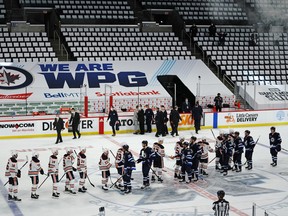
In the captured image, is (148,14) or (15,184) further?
(148,14)

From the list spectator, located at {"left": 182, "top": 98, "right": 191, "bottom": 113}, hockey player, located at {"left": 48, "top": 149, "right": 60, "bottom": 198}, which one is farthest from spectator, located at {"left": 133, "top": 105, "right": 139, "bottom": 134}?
hockey player, located at {"left": 48, "top": 149, "right": 60, "bottom": 198}

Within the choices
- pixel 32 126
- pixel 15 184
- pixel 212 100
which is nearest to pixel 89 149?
pixel 32 126

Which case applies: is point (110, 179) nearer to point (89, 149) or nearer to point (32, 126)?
point (89, 149)

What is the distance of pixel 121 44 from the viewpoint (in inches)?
1163

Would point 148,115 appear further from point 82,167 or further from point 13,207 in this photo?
point 13,207

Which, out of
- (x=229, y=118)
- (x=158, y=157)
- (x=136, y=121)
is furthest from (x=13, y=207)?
(x=229, y=118)

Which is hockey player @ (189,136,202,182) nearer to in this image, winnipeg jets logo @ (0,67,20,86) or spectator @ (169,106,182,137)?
spectator @ (169,106,182,137)

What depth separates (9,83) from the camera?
24812 millimetres

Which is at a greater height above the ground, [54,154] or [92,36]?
[92,36]

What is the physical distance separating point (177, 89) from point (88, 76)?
13.9ft

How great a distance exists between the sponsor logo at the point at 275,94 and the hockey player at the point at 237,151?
11.9m

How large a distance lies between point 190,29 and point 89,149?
13977mm

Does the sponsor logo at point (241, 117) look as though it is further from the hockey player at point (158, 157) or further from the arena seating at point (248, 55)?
the hockey player at point (158, 157)

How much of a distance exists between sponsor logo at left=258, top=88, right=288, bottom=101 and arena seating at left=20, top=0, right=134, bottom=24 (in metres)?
8.64
